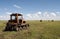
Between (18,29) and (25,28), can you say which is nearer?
(18,29)

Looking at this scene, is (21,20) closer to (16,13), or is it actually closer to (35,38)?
(16,13)

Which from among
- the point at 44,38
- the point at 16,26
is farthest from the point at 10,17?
the point at 44,38

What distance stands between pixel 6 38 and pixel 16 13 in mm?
8808

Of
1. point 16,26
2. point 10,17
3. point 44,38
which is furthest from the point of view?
point 10,17

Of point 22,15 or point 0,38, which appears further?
point 22,15

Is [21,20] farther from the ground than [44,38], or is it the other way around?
[21,20]

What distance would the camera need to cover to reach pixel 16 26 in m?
22.9

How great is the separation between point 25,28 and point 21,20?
5.80ft

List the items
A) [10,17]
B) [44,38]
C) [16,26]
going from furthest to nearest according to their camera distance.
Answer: [10,17], [16,26], [44,38]

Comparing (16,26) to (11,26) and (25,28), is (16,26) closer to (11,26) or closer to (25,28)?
(11,26)

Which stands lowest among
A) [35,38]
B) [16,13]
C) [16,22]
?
[35,38]

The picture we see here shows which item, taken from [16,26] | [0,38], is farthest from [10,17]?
[0,38]

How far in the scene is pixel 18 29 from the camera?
23.0 m

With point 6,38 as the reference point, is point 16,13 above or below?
above
